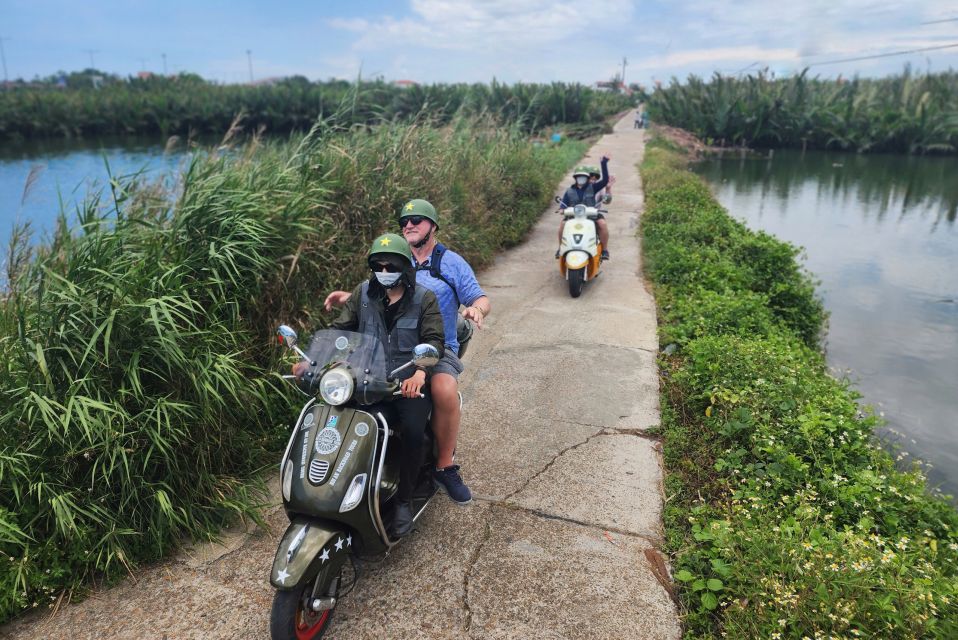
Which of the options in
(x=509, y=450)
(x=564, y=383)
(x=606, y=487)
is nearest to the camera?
(x=606, y=487)

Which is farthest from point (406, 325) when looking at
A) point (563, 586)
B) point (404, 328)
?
point (563, 586)

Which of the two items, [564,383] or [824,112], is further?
[824,112]

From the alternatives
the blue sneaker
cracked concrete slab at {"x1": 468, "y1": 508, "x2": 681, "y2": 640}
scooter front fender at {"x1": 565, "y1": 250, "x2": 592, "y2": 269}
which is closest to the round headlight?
the blue sneaker

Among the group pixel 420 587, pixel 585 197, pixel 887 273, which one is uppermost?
pixel 585 197

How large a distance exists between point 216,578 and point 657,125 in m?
34.3

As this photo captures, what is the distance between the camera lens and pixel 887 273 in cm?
984

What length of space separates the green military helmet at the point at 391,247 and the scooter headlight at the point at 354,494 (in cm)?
91

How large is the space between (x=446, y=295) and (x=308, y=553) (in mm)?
1453

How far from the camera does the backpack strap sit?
3215mm

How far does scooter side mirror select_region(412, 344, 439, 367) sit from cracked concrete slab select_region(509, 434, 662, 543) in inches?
47.2

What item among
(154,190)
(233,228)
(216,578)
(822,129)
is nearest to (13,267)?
(154,190)

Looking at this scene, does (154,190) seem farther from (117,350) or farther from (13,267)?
(117,350)

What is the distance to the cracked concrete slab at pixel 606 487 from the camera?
314 cm

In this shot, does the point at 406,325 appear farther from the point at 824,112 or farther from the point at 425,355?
the point at 824,112
